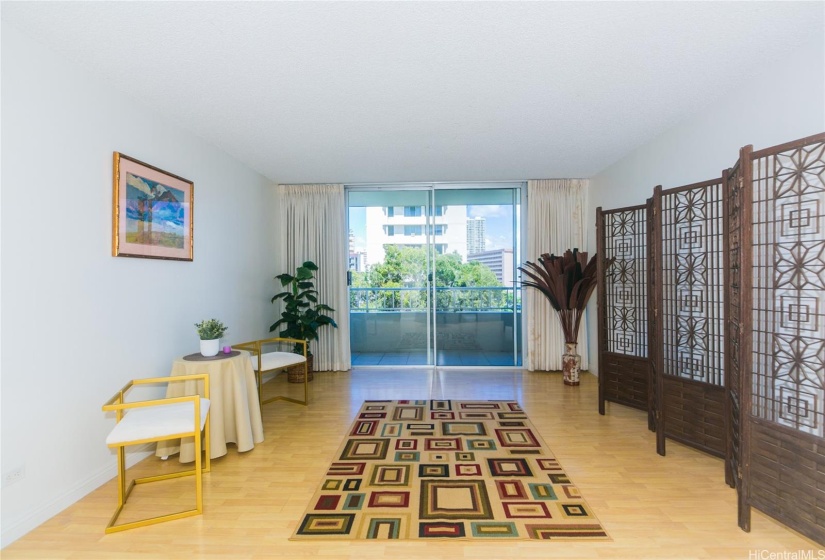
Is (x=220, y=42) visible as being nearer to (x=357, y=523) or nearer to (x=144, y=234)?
(x=144, y=234)

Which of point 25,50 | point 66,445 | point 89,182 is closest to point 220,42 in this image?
point 25,50

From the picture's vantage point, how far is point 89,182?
261 centimetres

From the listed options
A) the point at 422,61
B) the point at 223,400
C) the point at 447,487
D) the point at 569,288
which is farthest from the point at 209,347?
the point at 569,288

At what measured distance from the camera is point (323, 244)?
5832mm

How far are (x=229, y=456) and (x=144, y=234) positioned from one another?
1.78m

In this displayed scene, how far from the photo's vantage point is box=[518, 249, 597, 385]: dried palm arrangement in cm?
494

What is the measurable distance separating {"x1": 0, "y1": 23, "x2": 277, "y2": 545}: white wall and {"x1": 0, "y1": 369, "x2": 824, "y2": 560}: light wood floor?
36 cm

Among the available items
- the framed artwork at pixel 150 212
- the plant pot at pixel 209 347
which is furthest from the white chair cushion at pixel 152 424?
the framed artwork at pixel 150 212

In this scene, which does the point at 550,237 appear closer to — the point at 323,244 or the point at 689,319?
the point at 689,319

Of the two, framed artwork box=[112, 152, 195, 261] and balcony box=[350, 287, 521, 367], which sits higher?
framed artwork box=[112, 152, 195, 261]

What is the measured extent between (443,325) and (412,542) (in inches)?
156

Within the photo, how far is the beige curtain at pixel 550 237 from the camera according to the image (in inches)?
223

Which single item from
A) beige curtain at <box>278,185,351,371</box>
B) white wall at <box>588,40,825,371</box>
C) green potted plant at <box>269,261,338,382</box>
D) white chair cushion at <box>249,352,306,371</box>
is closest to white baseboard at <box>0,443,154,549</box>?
white chair cushion at <box>249,352,306,371</box>

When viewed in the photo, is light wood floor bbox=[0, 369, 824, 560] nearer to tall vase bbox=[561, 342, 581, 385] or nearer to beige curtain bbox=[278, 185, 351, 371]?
tall vase bbox=[561, 342, 581, 385]
